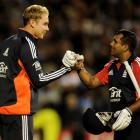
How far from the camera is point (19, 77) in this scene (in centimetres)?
766

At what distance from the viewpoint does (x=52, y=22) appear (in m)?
14.7

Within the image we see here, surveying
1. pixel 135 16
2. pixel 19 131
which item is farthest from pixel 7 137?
pixel 135 16

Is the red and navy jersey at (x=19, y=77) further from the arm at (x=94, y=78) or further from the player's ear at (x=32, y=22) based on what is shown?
the arm at (x=94, y=78)

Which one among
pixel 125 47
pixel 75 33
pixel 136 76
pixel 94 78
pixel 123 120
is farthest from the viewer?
pixel 75 33

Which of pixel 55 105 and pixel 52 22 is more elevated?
pixel 52 22

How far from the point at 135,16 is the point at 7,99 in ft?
22.8

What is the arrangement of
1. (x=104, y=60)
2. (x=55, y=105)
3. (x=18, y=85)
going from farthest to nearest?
(x=104, y=60) < (x=55, y=105) < (x=18, y=85)

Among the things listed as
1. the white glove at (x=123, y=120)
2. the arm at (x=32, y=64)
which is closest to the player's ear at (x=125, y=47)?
the white glove at (x=123, y=120)

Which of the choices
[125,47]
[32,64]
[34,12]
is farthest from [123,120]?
[34,12]

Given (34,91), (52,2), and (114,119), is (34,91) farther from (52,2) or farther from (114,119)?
(52,2)

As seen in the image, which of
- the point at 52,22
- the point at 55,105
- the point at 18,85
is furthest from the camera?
the point at 52,22

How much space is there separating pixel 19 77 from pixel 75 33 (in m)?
6.71

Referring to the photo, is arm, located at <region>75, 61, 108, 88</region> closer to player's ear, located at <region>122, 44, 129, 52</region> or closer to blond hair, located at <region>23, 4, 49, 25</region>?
player's ear, located at <region>122, 44, 129, 52</region>

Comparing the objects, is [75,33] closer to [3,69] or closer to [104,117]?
[104,117]
